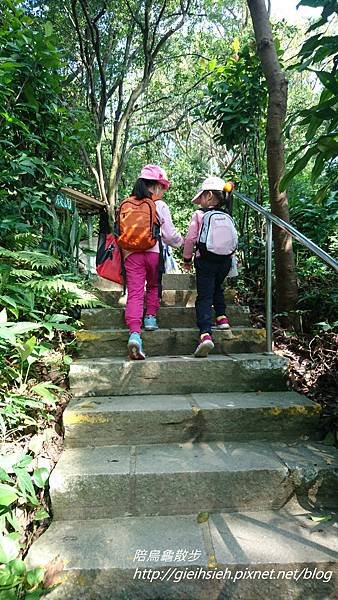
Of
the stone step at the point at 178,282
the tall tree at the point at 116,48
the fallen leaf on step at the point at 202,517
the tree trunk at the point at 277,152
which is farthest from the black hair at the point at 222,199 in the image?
the tall tree at the point at 116,48

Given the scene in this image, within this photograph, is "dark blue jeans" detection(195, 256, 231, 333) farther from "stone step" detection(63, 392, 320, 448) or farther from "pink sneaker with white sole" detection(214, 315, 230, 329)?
"stone step" detection(63, 392, 320, 448)

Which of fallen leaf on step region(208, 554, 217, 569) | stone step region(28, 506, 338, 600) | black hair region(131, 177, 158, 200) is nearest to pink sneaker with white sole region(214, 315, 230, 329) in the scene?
black hair region(131, 177, 158, 200)

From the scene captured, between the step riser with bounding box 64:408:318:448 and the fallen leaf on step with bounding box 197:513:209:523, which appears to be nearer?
the fallen leaf on step with bounding box 197:513:209:523

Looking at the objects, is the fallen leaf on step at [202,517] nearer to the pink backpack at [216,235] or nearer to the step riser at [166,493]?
the step riser at [166,493]

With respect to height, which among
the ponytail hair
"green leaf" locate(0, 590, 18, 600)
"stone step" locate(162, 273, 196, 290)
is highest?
the ponytail hair

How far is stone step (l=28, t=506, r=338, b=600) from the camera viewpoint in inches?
58.1

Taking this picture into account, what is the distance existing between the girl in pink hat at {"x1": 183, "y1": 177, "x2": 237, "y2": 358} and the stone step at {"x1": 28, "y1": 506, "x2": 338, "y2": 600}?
129cm

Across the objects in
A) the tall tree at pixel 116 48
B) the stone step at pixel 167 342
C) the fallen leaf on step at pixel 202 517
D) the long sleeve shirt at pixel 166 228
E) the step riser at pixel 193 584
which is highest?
the tall tree at pixel 116 48

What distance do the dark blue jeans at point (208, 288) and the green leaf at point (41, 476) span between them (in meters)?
1.40

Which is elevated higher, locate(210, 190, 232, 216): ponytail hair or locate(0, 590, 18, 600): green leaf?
locate(210, 190, 232, 216): ponytail hair

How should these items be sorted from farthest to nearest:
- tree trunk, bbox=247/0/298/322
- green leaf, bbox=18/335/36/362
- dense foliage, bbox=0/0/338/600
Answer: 1. tree trunk, bbox=247/0/298/322
2. green leaf, bbox=18/335/36/362
3. dense foliage, bbox=0/0/338/600

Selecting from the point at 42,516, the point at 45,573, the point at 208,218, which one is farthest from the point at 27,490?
the point at 208,218

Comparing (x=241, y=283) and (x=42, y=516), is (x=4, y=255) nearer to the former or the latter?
(x=42, y=516)

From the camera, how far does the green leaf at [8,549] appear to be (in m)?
1.46
